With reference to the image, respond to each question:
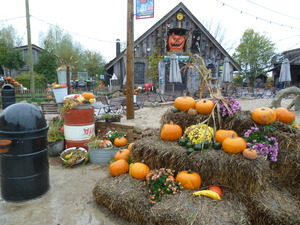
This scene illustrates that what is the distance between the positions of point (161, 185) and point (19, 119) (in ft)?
6.91

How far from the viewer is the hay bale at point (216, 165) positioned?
2.64 m

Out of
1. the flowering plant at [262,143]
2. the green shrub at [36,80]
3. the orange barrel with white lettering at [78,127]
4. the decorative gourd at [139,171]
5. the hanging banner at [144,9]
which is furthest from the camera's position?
the green shrub at [36,80]

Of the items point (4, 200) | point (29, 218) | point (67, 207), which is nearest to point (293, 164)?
point (67, 207)

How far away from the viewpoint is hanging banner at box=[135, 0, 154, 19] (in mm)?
5457

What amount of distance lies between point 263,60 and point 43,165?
40.5 metres

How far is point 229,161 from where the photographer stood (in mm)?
2711

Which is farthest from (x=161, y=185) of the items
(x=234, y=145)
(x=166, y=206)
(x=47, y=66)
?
(x=47, y=66)

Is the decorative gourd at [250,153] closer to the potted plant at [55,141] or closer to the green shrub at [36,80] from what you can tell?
the potted plant at [55,141]

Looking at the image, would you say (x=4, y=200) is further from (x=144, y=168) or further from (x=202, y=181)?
(x=202, y=181)

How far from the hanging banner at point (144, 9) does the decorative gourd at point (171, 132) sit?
10.7ft

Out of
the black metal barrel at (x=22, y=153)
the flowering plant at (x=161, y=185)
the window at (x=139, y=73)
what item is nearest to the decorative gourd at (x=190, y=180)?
the flowering plant at (x=161, y=185)

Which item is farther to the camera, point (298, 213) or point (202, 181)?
point (202, 181)

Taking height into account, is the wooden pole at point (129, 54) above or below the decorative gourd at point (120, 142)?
above

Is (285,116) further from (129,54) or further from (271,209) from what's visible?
(129,54)
